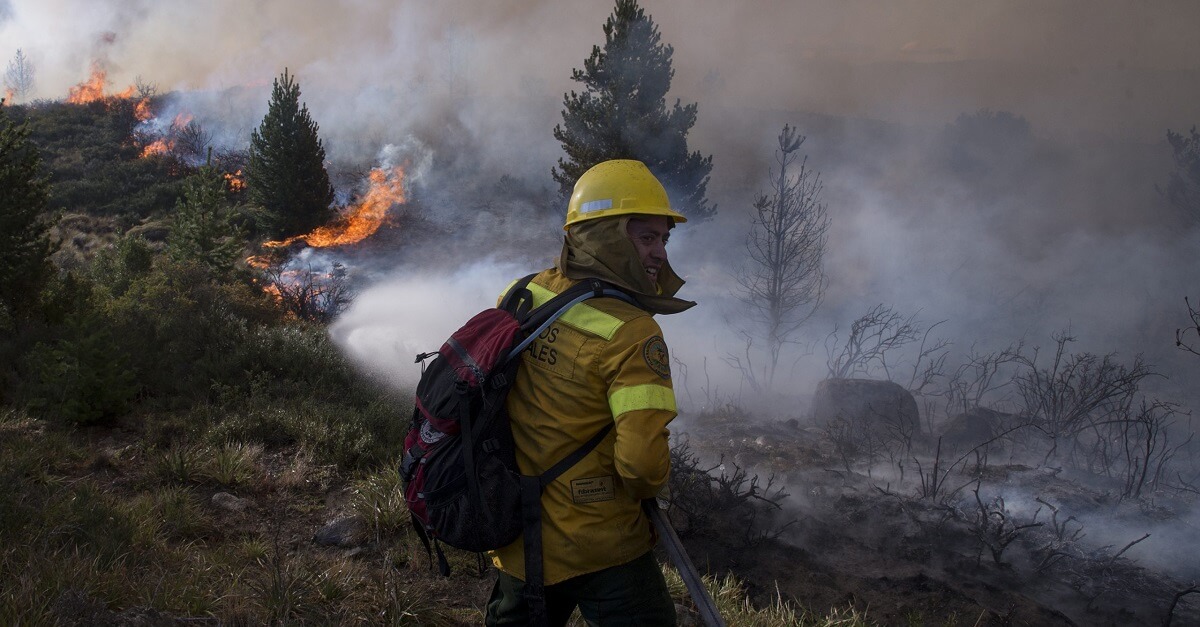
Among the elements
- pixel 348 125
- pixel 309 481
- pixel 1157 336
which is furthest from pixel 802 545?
pixel 348 125

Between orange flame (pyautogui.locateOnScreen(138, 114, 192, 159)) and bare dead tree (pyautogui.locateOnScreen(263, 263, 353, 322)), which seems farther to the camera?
orange flame (pyautogui.locateOnScreen(138, 114, 192, 159))

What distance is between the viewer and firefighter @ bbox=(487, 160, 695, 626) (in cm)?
186

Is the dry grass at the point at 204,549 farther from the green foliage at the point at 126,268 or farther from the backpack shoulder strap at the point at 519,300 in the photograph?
the green foliage at the point at 126,268

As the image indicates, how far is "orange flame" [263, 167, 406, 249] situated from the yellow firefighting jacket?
21.1 metres

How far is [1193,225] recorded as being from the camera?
1855 cm

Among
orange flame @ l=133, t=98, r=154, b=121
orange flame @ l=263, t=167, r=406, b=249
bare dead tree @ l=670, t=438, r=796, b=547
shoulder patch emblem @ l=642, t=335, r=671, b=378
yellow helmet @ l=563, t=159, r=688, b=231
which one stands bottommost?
bare dead tree @ l=670, t=438, r=796, b=547

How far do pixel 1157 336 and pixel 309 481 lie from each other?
21.1 meters

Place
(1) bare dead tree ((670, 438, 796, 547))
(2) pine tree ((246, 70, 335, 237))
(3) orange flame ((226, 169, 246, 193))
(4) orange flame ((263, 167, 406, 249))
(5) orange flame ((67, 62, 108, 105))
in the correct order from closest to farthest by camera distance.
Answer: (1) bare dead tree ((670, 438, 796, 547)) → (2) pine tree ((246, 70, 335, 237)) → (4) orange flame ((263, 167, 406, 249)) → (3) orange flame ((226, 169, 246, 193)) → (5) orange flame ((67, 62, 108, 105))

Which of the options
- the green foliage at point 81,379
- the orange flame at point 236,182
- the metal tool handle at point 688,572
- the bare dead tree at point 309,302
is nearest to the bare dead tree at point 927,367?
the metal tool handle at point 688,572

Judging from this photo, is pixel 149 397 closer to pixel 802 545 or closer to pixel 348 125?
pixel 802 545

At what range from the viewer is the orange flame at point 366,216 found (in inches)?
879

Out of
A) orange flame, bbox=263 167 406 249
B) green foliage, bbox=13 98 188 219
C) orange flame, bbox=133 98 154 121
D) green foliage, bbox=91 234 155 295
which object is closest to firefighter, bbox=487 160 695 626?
green foliage, bbox=91 234 155 295

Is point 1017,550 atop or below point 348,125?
below

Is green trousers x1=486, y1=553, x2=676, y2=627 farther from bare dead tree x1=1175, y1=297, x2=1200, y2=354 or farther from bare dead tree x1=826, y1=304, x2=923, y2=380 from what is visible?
bare dead tree x1=826, y1=304, x2=923, y2=380
